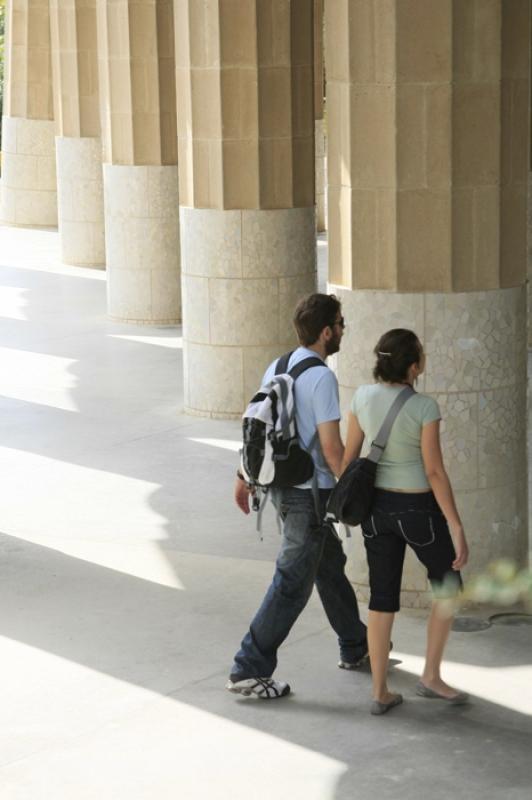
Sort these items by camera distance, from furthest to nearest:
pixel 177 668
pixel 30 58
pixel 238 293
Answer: pixel 30 58 → pixel 238 293 → pixel 177 668

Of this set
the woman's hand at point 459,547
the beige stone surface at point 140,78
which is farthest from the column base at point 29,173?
the woman's hand at point 459,547

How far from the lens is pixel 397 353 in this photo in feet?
24.4

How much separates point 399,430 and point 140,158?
12502 mm

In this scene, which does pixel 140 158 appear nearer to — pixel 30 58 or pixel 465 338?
pixel 465 338

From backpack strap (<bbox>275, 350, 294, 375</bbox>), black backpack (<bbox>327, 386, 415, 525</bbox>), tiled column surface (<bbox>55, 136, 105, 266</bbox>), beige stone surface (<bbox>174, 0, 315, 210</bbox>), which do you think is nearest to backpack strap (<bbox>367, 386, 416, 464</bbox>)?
black backpack (<bbox>327, 386, 415, 525</bbox>)

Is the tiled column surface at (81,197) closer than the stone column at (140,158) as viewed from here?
No

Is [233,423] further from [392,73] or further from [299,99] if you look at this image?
[392,73]

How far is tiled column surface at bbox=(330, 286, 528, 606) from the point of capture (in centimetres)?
909

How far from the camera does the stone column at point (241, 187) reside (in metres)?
14.4

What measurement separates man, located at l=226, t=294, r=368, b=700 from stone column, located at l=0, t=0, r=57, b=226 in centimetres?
2398

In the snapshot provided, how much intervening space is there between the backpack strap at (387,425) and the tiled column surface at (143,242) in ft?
40.8

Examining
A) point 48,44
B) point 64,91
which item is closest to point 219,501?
point 64,91

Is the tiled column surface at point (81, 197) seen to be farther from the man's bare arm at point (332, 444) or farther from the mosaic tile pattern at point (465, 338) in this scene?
the man's bare arm at point (332, 444)

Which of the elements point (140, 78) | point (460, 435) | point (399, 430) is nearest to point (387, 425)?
point (399, 430)
